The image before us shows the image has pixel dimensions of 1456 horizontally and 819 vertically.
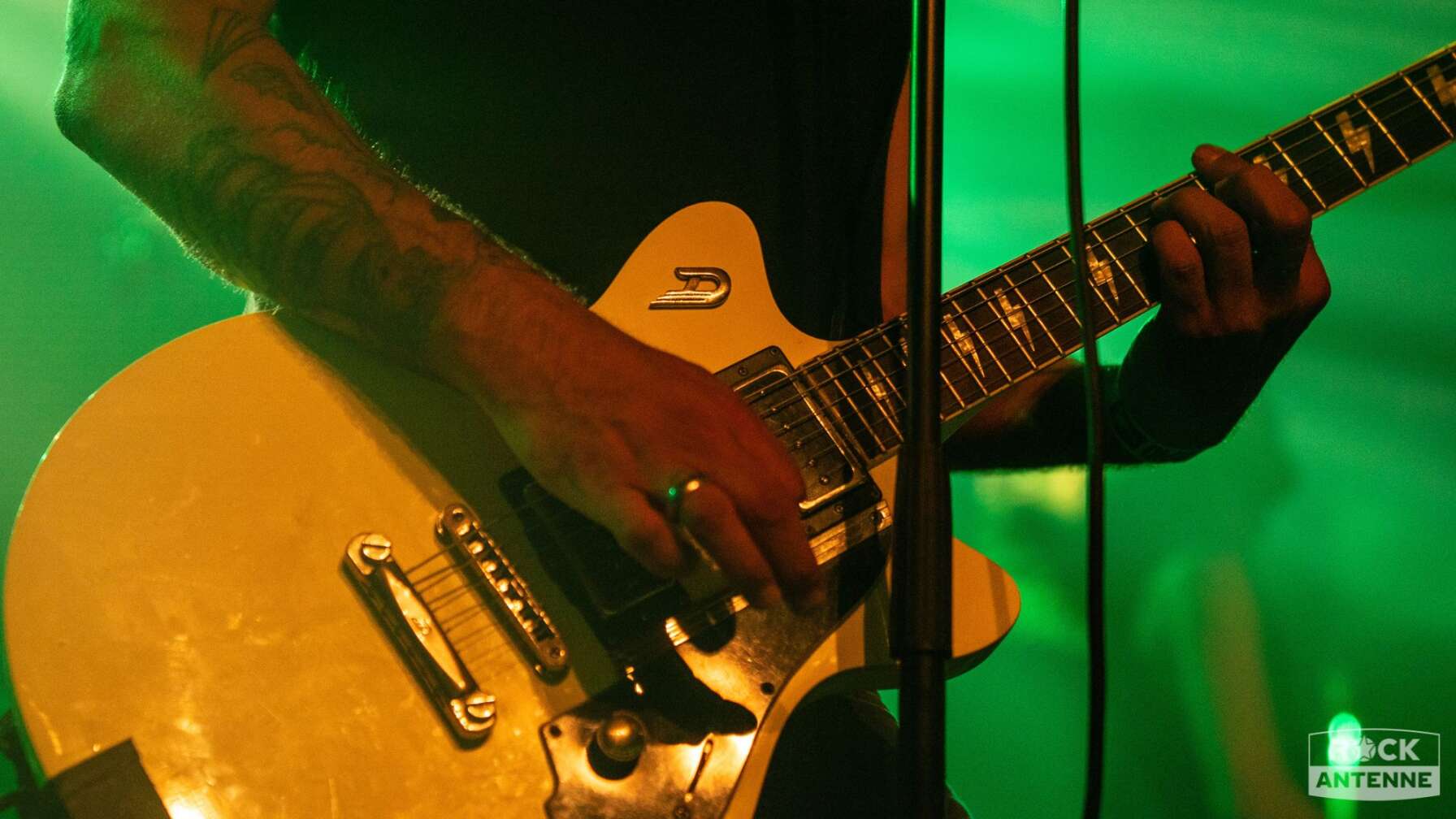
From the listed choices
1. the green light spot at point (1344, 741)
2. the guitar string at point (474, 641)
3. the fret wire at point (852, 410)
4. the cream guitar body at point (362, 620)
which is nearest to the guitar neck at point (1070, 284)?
the fret wire at point (852, 410)

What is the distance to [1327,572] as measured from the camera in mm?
1706

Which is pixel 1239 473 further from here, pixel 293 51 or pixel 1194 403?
pixel 293 51

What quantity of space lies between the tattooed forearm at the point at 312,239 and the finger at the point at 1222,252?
31.5 inches

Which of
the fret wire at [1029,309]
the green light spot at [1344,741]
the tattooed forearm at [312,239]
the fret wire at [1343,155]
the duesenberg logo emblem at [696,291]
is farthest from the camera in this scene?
the green light spot at [1344,741]

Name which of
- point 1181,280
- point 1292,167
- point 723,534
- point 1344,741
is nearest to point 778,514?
point 723,534

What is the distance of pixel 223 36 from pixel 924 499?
75 cm

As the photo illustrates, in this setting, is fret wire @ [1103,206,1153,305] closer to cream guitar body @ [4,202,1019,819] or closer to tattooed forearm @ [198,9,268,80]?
cream guitar body @ [4,202,1019,819]

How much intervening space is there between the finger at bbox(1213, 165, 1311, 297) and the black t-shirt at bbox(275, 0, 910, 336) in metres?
0.42

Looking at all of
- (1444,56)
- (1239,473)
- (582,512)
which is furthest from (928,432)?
(1239,473)

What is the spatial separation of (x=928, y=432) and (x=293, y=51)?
3.03ft

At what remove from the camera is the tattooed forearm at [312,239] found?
755 millimetres

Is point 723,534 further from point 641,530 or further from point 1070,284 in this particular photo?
point 1070,284

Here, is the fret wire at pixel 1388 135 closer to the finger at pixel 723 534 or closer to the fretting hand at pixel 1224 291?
the fretting hand at pixel 1224 291

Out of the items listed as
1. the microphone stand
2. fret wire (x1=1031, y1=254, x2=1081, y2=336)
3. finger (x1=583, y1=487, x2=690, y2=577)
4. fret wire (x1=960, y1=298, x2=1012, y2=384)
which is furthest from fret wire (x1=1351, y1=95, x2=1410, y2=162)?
finger (x1=583, y1=487, x2=690, y2=577)
